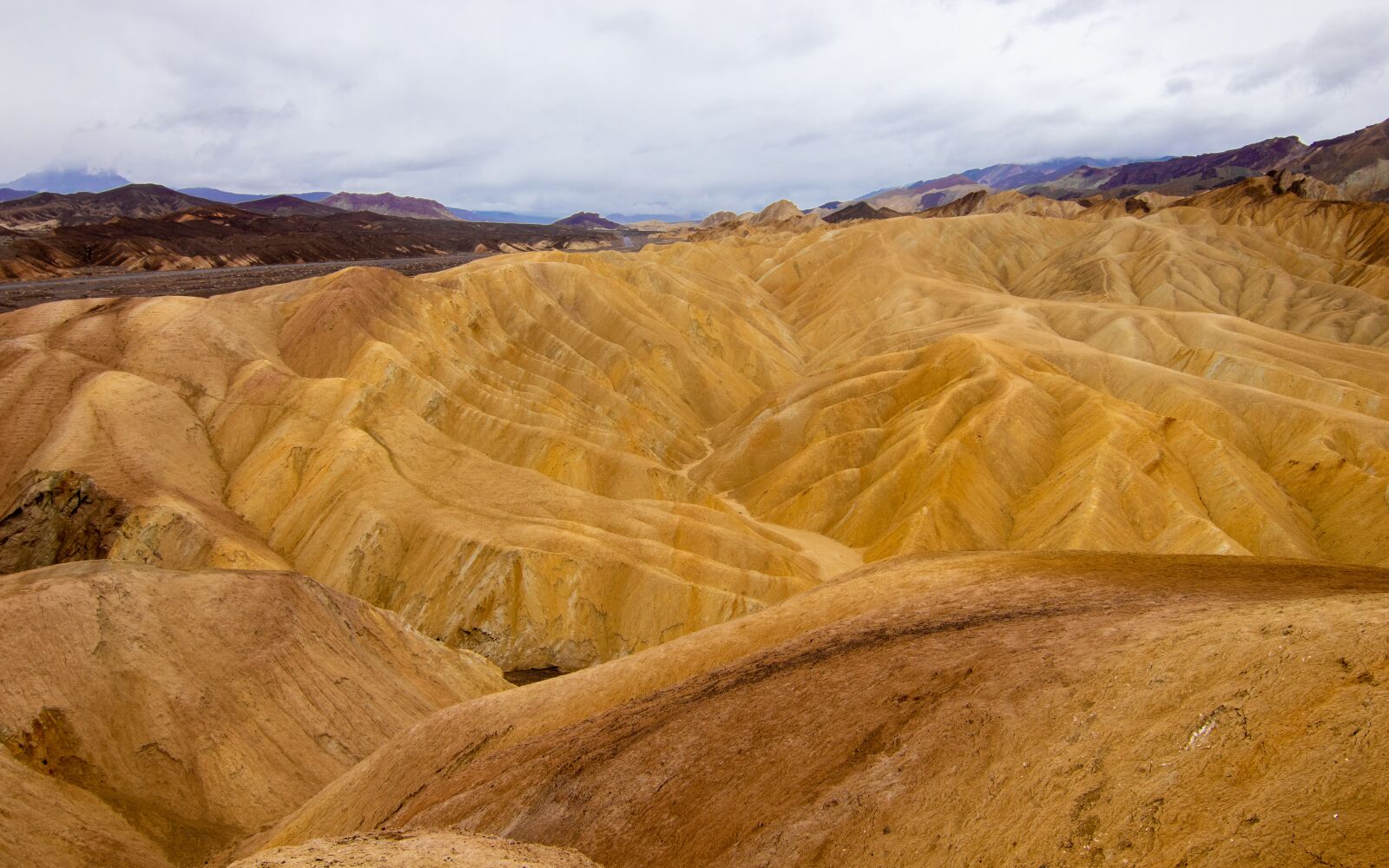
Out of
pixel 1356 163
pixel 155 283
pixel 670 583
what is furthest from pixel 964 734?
pixel 1356 163

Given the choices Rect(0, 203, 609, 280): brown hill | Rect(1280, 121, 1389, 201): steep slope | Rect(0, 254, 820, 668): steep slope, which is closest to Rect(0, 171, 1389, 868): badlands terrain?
Rect(0, 254, 820, 668): steep slope

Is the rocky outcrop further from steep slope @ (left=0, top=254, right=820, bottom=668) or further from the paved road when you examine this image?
the paved road

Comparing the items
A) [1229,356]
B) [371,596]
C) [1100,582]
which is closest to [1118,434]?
[1229,356]

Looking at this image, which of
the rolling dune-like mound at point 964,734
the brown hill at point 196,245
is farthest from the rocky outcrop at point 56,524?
the brown hill at point 196,245

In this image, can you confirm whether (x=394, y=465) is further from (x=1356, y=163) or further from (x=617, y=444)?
(x=1356, y=163)

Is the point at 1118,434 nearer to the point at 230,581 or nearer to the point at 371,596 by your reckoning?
the point at 371,596

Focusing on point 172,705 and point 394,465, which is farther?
point 394,465
